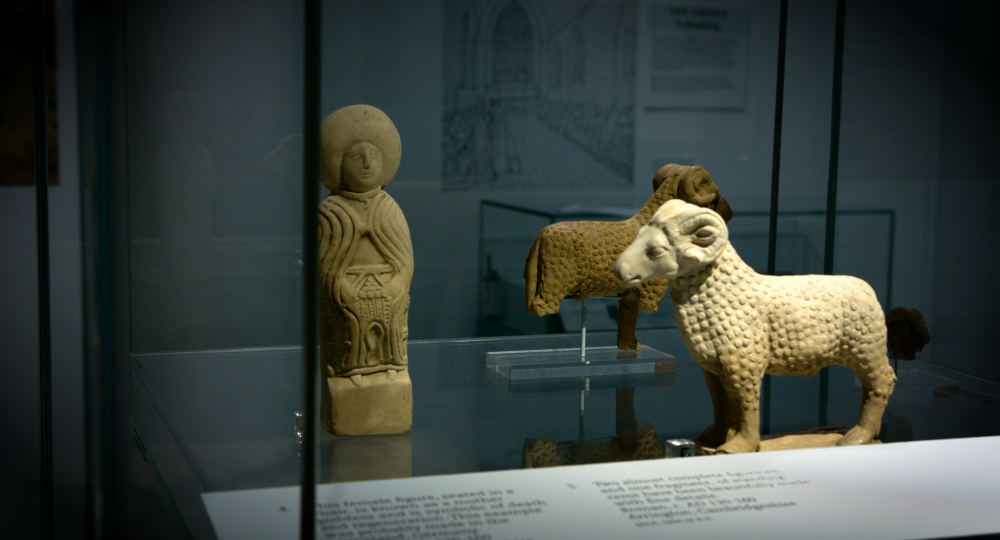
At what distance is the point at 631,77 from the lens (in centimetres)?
370

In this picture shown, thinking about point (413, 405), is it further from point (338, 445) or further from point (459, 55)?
point (459, 55)

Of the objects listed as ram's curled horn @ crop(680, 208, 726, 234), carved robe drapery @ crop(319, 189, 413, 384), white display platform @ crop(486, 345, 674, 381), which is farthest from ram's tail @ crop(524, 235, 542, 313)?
ram's curled horn @ crop(680, 208, 726, 234)

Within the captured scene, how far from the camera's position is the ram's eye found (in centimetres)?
206

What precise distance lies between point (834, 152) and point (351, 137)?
68.5 inches

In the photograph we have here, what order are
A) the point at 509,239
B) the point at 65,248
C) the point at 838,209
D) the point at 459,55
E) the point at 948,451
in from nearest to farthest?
the point at 65,248 < the point at 948,451 < the point at 838,209 < the point at 459,55 < the point at 509,239

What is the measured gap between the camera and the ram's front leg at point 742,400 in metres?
2.11

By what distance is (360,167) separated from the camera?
2404 millimetres

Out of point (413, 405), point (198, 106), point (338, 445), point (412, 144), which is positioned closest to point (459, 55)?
point (412, 144)

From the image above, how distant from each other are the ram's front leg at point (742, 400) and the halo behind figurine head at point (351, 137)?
1045mm

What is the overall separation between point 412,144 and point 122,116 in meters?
2.32

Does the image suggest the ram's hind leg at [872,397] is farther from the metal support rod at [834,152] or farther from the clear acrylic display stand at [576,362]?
the clear acrylic display stand at [576,362]

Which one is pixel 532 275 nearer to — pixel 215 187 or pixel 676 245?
pixel 676 245

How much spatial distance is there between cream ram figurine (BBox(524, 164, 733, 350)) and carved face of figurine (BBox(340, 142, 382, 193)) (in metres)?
0.73

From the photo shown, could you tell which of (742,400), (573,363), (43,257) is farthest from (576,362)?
(43,257)
